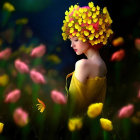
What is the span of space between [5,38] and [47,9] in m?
0.23

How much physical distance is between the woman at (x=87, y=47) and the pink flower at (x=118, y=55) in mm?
71

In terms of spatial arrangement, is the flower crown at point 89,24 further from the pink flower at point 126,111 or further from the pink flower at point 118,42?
the pink flower at point 126,111

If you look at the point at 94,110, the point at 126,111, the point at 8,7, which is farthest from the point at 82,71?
the point at 8,7

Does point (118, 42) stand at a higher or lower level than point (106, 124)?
higher

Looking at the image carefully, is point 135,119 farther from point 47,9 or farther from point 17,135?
point 47,9

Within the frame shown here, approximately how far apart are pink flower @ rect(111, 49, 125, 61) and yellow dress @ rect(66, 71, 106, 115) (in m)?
0.11

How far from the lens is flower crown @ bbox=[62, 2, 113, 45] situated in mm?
1302

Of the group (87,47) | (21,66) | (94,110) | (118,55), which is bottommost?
(94,110)

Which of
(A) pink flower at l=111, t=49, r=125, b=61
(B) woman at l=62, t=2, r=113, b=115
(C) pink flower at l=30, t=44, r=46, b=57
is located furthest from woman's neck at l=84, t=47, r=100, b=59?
(C) pink flower at l=30, t=44, r=46, b=57

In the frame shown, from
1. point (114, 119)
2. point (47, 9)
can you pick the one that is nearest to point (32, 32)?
point (47, 9)

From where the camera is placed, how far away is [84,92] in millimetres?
1339

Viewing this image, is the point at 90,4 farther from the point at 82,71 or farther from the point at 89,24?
the point at 82,71

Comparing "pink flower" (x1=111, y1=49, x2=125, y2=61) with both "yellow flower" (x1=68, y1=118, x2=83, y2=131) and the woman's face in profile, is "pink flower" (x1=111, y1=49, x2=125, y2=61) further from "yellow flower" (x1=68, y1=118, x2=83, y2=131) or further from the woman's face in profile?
"yellow flower" (x1=68, y1=118, x2=83, y2=131)

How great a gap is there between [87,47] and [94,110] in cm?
28
